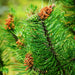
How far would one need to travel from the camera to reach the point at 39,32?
0.90 ft

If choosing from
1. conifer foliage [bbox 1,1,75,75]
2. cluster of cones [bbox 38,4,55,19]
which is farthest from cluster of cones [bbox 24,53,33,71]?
cluster of cones [bbox 38,4,55,19]

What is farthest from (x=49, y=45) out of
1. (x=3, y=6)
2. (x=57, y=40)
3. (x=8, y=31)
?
(x=3, y=6)

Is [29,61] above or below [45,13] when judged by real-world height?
below

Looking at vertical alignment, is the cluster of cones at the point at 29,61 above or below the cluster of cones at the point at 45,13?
below

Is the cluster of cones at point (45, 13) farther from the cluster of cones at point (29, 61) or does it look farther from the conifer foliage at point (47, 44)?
the cluster of cones at point (29, 61)

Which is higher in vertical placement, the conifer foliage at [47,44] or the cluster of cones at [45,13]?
the cluster of cones at [45,13]

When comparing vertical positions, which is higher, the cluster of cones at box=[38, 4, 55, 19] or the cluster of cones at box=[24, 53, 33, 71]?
the cluster of cones at box=[38, 4, 55, 19]

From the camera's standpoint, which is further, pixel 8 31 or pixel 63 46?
pixel 8 31

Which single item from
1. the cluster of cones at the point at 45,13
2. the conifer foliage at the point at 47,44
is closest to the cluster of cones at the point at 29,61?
the conifer foliage at the point at 47,44

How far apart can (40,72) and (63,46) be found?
11cm

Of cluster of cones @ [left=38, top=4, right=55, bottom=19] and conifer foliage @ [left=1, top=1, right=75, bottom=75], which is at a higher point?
cluster of cones @ [left=38, top=4, right=55, bottom=19]

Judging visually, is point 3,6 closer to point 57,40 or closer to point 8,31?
point 8,31

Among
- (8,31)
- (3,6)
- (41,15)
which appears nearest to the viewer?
(41,15)

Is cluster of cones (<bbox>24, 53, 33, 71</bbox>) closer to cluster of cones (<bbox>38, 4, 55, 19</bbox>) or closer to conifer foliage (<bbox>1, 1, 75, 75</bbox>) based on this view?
conifer foliage (<bbox>1, 1, 75, 75</bbox>)
